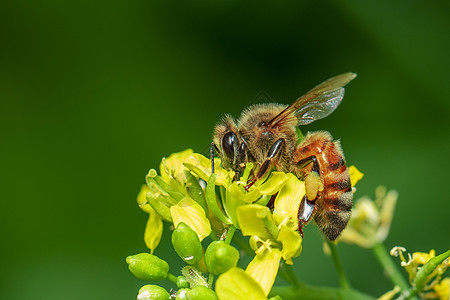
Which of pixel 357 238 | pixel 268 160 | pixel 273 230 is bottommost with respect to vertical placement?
pixel 357 238

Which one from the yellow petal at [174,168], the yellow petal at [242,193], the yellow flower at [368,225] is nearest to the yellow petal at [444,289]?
the yellow flower at [368,225]

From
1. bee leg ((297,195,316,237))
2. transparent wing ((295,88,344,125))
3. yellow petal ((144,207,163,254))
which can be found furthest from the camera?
transparent wing ((295,88,344,125))

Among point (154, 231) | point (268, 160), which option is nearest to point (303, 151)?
point (268, 160)

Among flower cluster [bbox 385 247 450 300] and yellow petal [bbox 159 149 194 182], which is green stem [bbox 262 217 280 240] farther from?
flower cluster [bbox 385 247 450 300]

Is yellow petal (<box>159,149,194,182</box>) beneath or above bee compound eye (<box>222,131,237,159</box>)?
above

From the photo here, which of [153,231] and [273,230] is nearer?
[273,230]

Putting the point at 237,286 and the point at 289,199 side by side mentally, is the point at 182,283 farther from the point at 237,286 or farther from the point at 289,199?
the point at 289,199

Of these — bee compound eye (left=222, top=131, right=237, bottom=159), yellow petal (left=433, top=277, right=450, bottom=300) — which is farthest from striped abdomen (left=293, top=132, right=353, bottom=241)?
yellow petal (left=433, top=277, right=450, bottom=300)
